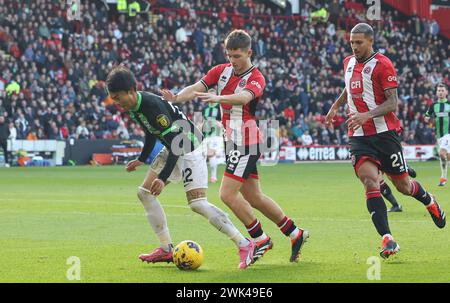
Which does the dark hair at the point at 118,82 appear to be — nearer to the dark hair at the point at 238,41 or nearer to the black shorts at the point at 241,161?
the dark hair at the point at 238,41

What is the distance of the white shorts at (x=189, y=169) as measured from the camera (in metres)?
10.1

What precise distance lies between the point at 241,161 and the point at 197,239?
2.70 metres

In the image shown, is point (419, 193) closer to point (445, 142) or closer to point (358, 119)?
point (358, 119)

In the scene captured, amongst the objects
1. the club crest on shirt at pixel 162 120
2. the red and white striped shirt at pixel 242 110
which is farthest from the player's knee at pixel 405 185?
the club crest on shirt at pixel 162 120

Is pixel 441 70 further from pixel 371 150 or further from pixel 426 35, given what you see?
pixel 371 150

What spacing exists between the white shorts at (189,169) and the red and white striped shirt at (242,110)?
1.44 feet

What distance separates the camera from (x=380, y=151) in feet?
36.1

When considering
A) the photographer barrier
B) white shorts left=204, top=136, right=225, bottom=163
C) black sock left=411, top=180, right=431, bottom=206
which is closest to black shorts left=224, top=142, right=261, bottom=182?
black sock left=411, top=180, right=431, bottom=206

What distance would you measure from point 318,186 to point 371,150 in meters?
13.5

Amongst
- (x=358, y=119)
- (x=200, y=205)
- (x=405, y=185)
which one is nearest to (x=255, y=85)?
(x=358, y=119)

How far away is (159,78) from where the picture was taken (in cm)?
4269
